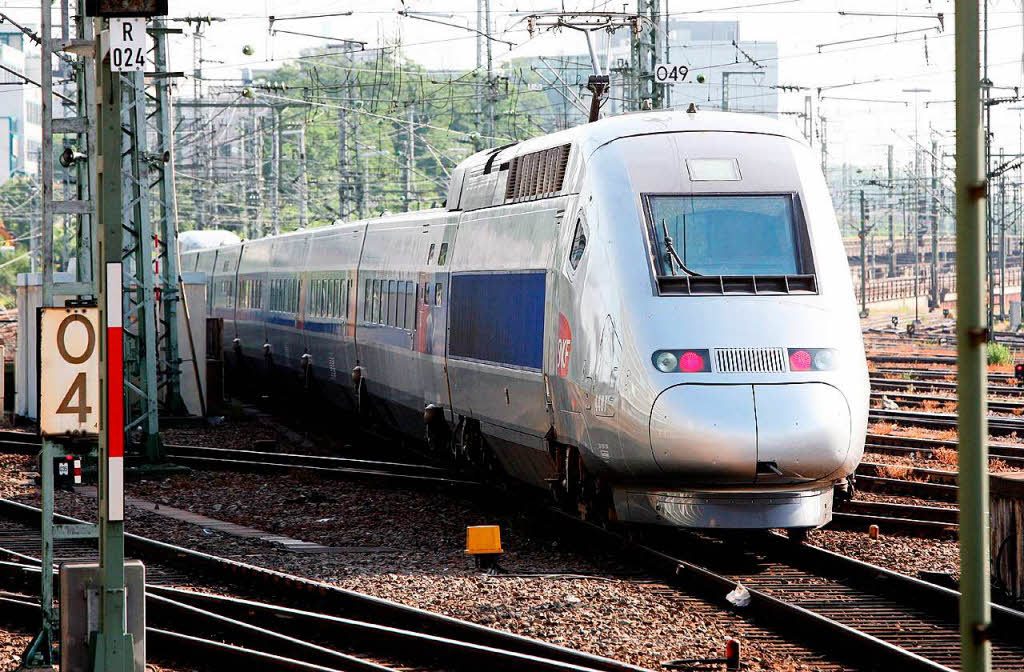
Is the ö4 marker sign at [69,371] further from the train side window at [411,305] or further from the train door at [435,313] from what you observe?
the train side window at [411,305]

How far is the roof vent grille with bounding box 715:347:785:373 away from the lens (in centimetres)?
975

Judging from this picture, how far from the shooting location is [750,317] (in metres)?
9.98

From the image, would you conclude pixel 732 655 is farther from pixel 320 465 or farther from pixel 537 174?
pixel 320 465

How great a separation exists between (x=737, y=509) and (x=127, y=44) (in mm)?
5317

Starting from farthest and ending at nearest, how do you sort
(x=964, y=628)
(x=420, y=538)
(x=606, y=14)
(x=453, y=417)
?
(x=606, y=14), (x=453, y=417), (x=420, y=538), (x=964, y=628)

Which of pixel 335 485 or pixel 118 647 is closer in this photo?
pixel 118 647

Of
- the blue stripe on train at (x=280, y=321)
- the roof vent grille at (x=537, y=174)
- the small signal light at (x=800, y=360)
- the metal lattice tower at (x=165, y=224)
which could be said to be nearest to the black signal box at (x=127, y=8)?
the small signal light at (x=800, y=360)

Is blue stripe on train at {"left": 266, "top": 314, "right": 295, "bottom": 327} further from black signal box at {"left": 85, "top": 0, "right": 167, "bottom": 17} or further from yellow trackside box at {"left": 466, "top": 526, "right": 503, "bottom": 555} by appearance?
black signal box at {"left": 85, "top": 0, "right": 167, "bottom": 17}

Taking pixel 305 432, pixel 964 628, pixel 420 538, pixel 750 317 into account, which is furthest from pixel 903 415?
pixel 964 628

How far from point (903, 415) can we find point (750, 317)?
546 inches

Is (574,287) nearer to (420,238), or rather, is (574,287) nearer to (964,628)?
(420,238)

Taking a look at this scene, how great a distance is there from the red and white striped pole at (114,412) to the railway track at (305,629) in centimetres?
177

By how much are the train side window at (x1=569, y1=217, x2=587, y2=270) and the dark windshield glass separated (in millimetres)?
591

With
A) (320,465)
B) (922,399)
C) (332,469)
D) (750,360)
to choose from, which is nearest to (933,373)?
(922,399)
